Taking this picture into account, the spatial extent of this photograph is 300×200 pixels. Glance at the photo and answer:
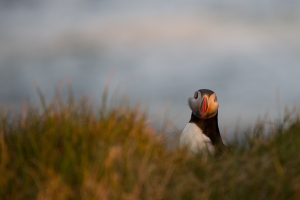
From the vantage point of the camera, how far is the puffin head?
307 inches

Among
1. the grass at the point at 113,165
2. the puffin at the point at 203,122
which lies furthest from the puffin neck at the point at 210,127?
the grass at the point at 113,165

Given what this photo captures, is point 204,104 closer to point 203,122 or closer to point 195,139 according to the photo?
point 203,122

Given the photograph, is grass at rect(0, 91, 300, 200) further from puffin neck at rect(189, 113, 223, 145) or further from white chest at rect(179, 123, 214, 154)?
puffin neck at rect(189, 113, 223, 145)

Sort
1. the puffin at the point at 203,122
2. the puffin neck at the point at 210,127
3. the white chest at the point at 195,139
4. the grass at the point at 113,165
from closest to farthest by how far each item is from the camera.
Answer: the grass at the point at 113,165, the white chest at the point at 195,139, the puffin at the point at 203,122, the puffin neck at the point at 210,127

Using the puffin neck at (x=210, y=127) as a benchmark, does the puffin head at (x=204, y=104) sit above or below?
above

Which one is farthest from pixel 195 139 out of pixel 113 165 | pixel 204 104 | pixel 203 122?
pixel 113 165

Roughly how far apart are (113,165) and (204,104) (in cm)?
335

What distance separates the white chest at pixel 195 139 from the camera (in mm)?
7227

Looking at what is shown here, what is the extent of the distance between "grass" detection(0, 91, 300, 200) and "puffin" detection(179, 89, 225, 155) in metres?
1.46

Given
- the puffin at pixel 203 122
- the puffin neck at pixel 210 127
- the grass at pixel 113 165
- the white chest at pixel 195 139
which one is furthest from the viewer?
the puffin neck at pixel 210 127

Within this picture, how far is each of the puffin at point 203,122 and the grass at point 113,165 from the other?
1465 millimetres

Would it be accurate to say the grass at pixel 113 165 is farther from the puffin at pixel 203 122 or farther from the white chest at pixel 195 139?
the puffin at pixel 203 122

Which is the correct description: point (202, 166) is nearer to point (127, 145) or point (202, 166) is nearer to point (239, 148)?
point (127, 145)

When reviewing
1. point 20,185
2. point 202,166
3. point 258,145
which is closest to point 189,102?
point 258,145
